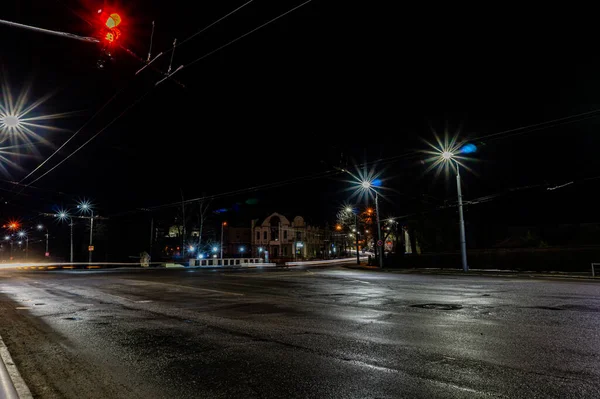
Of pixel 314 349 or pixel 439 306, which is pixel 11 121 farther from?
pixel 439 306

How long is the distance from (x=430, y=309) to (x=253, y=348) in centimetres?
549

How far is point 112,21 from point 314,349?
22.1 feet

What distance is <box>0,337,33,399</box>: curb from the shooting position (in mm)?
3996

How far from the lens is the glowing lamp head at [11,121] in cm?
1423

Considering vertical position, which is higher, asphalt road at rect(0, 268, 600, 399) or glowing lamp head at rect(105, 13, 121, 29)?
glowing lamp head at rect(105, 13, 121, 29)

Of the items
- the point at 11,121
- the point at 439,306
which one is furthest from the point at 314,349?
the point at 11,121

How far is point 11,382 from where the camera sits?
4.39 m

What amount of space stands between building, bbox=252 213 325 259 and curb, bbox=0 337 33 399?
247 feet

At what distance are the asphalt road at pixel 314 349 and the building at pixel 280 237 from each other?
7107cm

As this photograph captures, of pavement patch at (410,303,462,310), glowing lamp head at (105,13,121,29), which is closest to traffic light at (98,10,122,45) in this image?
glowing lamp head at (105,13,121,29)

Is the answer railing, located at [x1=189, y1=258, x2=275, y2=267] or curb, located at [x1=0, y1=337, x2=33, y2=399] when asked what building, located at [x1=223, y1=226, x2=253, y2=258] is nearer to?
railing, located at [x1=189, y1=258, x2=275, y2=267]

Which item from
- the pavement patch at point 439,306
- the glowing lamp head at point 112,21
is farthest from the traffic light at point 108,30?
the pavement patch at point 439,306

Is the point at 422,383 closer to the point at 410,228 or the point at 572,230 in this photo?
the point at 572,230

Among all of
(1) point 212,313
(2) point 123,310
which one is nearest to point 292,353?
(1) point 212,313
